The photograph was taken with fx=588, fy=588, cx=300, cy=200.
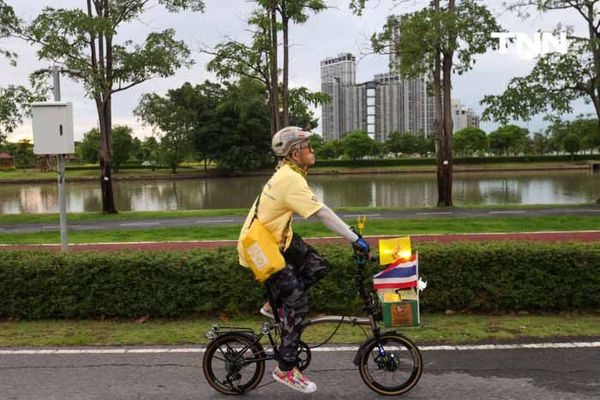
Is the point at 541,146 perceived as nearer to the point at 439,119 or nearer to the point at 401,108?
the point at 401,108

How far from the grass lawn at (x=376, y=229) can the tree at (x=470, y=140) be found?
81241 mm

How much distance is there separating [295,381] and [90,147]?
10035 centimetres

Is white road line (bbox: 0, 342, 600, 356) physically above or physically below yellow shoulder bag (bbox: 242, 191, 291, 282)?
below

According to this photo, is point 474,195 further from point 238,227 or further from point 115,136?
point 115,136

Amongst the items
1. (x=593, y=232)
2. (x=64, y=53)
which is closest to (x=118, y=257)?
(x=593, y=232)

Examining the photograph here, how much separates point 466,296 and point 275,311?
3297 mm

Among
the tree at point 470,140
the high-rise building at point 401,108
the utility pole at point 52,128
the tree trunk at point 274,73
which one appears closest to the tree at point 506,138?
the tree at point 470,140

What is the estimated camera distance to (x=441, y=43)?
22734 mm

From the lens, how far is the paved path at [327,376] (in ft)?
14.7

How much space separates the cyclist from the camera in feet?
13.3

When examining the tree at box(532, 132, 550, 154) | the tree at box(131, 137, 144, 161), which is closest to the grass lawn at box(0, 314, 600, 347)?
the tree at box(131, 137, 144, 161)

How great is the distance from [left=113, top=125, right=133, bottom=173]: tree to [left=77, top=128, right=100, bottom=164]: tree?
12.3 m

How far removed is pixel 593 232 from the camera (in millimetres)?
15133

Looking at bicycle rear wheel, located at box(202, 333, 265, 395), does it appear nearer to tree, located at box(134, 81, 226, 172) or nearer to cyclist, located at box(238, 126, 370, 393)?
cyclist, located at box(238, 126, 370, 393)
